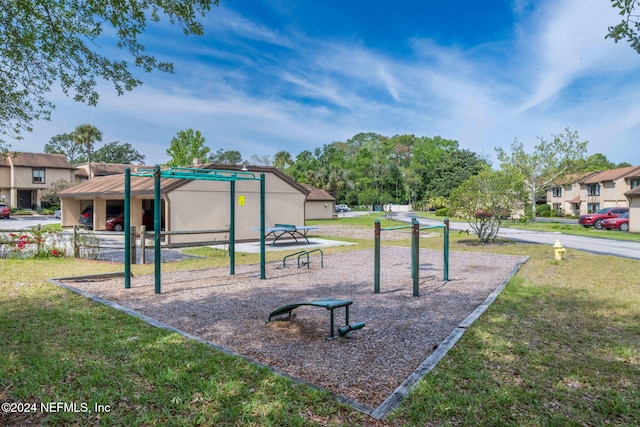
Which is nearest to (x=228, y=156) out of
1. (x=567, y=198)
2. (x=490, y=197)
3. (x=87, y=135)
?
(x=87, y=135)

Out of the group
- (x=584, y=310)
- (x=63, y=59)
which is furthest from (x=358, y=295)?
(x=63, y=59)

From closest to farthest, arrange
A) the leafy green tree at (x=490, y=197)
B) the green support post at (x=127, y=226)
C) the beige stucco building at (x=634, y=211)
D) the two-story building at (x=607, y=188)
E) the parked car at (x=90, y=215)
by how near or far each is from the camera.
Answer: the green support post at (x=127, y=226) < the leafy green tree at (x=490, y=197) < the parked car at (x=90, y=215) < the beige stucco building at (x=634, y=211) < the two-story building at (x=607, y=188)

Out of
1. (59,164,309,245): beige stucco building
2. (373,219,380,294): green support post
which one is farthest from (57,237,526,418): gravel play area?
(59,164,309,245): beige stucco building

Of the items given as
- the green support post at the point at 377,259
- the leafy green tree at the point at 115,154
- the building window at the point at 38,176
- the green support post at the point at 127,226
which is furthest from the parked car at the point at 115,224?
the leafy green tree at the point at 115,154

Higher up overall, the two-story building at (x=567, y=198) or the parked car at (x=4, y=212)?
the two-story building at (x=567, y=198)

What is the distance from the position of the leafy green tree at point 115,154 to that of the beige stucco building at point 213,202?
65.7 metres

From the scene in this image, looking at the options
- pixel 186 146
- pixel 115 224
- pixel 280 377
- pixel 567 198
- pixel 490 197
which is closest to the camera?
pixel 280 377

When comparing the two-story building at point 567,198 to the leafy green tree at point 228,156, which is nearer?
the two-story building at point 567,198

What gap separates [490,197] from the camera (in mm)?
15773

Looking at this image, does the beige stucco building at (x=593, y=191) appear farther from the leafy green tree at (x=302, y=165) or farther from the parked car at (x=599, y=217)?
the leafy green tree at (x=302, y=165)

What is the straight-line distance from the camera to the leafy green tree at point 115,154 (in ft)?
268

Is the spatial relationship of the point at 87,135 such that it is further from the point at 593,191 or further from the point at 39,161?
the point at 593,191

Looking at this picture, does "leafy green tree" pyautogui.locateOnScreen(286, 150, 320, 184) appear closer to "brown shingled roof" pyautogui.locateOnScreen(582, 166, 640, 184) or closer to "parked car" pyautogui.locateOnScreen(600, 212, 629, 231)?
"brown shingled roof" pyautogui.locateOnScreen(582, 166, 640, 184)

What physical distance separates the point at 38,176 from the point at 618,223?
58.0 metres
